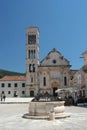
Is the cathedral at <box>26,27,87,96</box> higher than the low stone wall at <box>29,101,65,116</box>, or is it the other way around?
the cathedral at <box>26,27,87,96</box>

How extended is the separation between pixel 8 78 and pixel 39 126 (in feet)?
261

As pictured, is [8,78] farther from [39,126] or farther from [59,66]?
[39,126]

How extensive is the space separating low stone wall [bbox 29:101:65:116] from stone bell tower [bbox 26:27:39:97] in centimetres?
6153

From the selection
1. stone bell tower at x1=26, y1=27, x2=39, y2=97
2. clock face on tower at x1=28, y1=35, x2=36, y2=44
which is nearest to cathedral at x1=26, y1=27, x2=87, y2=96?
stone bell tower at x1=26, y1=27, x2=39, y2=97

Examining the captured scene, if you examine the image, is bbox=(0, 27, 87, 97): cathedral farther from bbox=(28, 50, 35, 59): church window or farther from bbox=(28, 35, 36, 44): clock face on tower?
bbox=(28, 35, 36, 44): clock face on tower

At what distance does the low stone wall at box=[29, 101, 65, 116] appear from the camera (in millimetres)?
15562

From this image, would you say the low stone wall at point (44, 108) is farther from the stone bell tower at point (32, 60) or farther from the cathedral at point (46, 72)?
the stone bell tower at point (32, 60)

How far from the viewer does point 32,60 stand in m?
79.1

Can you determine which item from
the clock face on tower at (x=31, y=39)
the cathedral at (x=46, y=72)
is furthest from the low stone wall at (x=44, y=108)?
the clock face on tower at (x=31, y=39)

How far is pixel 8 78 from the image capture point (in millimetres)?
91062

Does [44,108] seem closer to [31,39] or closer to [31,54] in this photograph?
[31,54]

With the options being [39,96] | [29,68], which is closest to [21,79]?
[29,68]

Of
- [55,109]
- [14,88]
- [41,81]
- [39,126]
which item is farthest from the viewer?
[14,88]

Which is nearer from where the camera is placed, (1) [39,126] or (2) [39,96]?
(1) [39,126]
